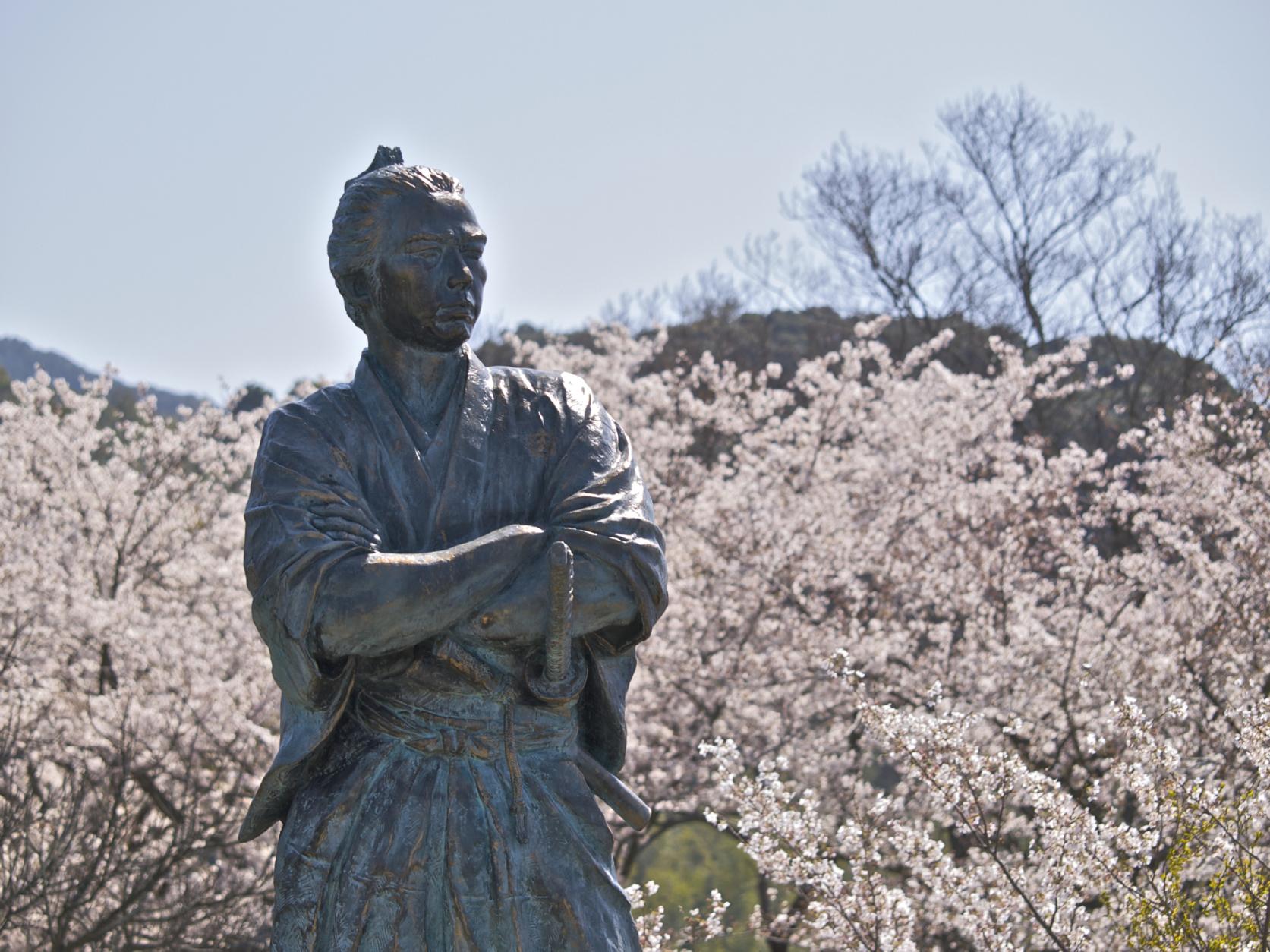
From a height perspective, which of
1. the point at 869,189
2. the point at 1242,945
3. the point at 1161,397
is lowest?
the point at 1242,945

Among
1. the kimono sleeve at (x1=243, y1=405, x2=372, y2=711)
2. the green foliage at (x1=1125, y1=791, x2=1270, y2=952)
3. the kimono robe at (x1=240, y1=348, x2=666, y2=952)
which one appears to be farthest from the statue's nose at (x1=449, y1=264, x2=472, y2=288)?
the green foliage at (x1=1125, y1=791, x2=1270, y2=952)

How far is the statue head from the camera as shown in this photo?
9.95 ft

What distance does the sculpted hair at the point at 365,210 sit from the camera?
305cm

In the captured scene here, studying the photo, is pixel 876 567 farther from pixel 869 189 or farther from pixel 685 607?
pixel 869 189

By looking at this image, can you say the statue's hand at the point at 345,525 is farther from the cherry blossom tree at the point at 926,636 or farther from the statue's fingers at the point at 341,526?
the cherry blossom tree at the point at 926,636

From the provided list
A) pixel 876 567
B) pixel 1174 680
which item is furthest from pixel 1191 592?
pixel 876 567

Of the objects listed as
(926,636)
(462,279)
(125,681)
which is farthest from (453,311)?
(125,681)

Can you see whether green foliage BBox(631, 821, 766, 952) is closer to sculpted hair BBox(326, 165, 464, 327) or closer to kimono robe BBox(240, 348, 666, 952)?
kimono robe BBox(240, 348, 666, 952)

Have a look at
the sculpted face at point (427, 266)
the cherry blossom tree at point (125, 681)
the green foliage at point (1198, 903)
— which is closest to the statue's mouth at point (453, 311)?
the sculpted face at point (427, 266)

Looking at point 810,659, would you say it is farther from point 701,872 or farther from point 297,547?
point 297,547

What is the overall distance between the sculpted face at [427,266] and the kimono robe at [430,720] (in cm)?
18

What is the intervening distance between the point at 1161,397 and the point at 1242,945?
15610 mm

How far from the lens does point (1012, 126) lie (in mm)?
22297

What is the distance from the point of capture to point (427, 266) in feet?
9.96
